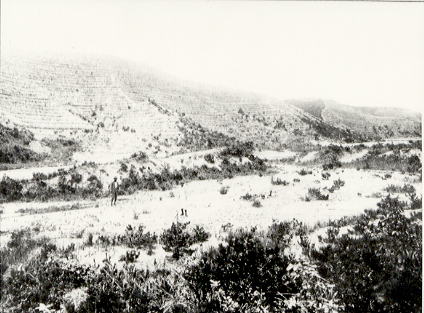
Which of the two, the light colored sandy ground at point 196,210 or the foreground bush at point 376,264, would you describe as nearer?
the foreground bush at point 376,264

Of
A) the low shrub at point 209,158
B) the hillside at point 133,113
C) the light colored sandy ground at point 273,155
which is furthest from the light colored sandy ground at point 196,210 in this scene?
the hillside at point 133,113

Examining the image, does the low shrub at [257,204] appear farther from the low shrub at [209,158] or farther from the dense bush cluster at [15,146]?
the dense bush cluster at [15,146]

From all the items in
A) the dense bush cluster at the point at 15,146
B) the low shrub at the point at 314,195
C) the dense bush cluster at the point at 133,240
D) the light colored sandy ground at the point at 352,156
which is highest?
the low shrub at the point at 314,195

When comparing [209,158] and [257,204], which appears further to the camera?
[209,158]

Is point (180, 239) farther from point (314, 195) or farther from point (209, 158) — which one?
point (209, 158)

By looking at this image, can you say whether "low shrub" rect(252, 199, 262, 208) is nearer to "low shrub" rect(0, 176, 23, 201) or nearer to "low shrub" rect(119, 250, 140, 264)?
"low shrub" rect(119, 250, 140, 264)

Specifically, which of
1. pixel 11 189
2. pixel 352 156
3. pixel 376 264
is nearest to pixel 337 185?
pixel 376 264

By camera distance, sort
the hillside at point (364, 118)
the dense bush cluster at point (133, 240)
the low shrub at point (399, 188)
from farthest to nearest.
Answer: the hillside at point (364, 118), the low shrub at point (399, 188), the dense bush cluster at point (133, 240)
